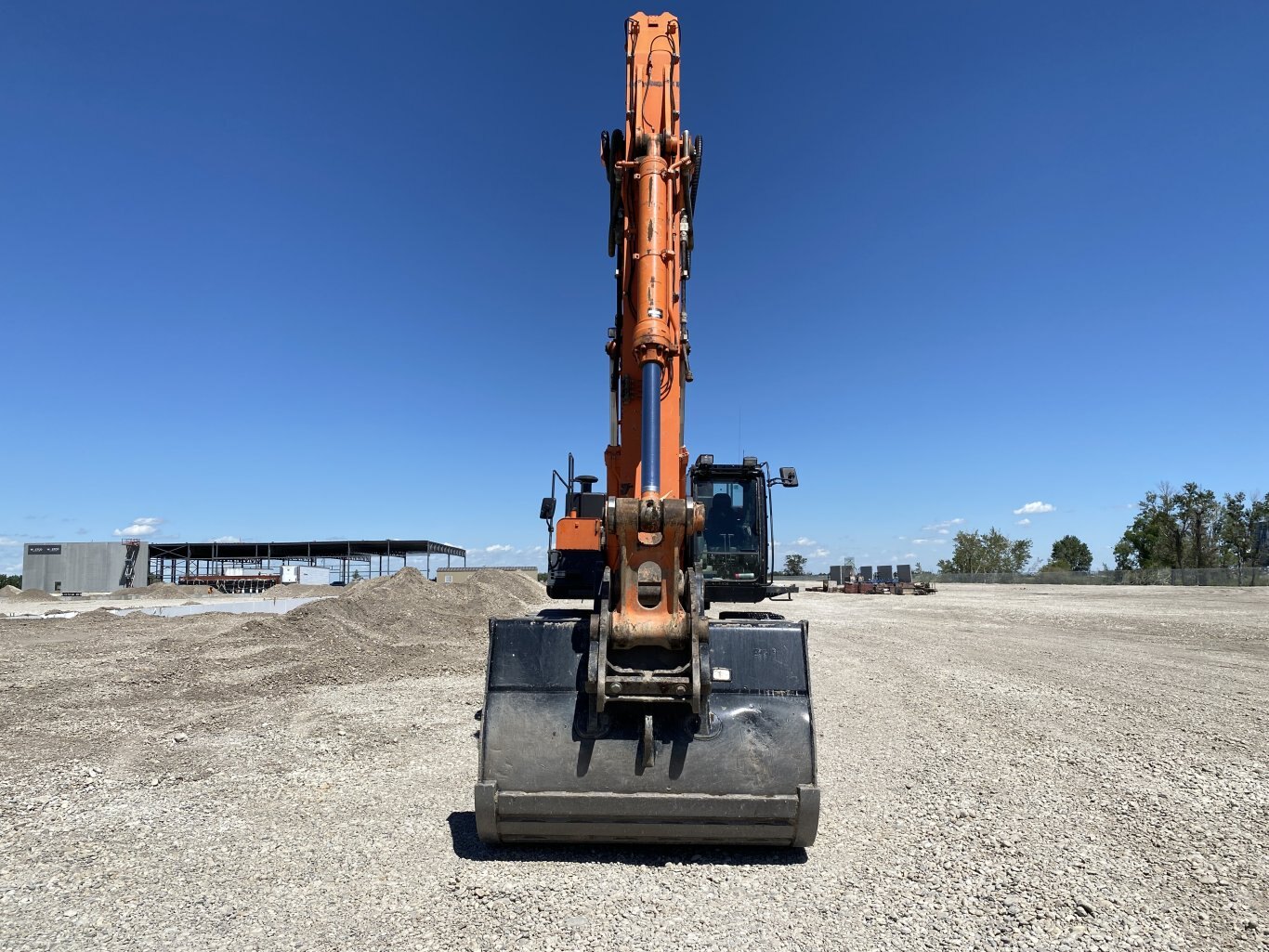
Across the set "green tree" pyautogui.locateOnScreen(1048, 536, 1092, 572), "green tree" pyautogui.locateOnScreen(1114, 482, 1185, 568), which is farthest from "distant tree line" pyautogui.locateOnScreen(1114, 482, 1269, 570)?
"green tree" pyautogui.locateOnScreen(1048, 536, 1092, 572)

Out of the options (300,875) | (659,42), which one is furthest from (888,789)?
(659,42)

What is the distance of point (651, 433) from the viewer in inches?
203

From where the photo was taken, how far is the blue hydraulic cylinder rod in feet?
16.7

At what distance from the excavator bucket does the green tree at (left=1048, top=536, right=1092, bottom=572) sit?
107 metres

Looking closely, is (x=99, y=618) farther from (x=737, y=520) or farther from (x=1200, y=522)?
(x=1200, y=522)

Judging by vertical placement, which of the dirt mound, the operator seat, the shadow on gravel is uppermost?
the operator seat

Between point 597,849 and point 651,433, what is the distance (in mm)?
2695

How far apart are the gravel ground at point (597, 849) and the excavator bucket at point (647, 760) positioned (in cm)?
28

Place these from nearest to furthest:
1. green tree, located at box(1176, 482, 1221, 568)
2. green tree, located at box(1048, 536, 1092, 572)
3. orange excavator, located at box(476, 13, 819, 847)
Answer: orange excavator, located at box(476, 13, 819, 847)
green tree, located at box(1176, 482, 1221, 568)
green tree, located at box(1048, 536, 1092, 572)

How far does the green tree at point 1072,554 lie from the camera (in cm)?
9831

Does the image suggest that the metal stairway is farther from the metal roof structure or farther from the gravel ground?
the gravel ground

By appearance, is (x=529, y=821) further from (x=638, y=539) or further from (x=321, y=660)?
(x=321, y=660)

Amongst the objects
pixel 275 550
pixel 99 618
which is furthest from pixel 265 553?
pixel 99 618

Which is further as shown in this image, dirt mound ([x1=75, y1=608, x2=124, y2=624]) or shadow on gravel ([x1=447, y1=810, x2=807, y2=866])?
dirt mound ([x1=75, y1=608, x2=124, y2=624])
